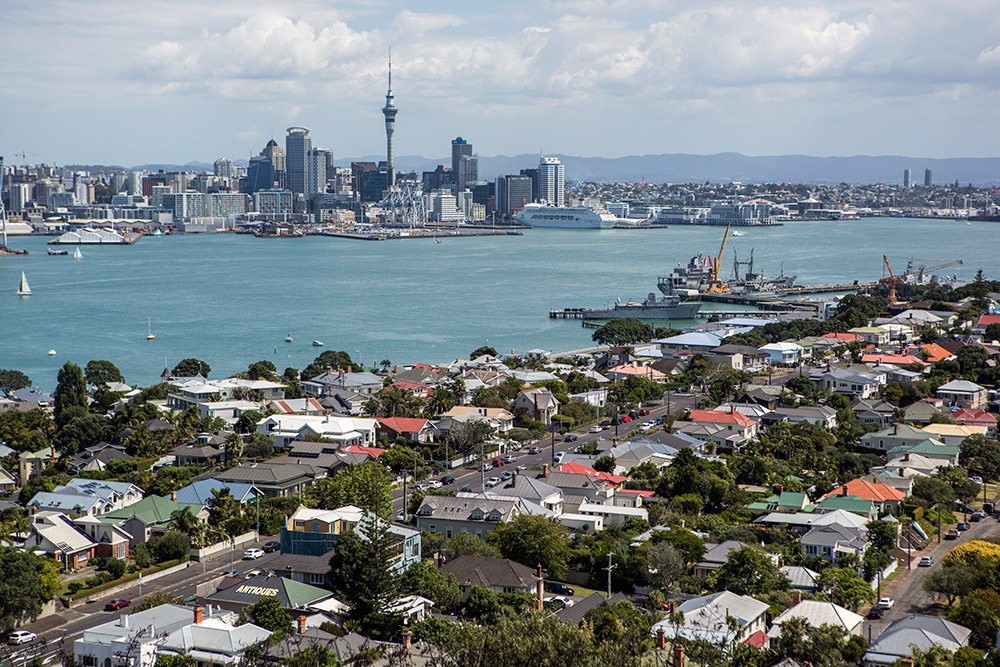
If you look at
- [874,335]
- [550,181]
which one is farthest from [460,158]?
[874,335]

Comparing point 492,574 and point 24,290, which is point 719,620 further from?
point 24,290

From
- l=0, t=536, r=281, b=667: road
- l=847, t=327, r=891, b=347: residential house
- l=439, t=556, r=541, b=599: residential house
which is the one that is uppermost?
l=847, t=327, r=891, b=347: residential house

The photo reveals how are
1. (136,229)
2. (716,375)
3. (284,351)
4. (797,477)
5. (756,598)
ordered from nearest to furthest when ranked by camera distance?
(756,598) < (797,477) < (716,375) < (284,351) < (136,229)

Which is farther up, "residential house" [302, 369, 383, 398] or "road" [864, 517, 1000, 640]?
"residential house" [302, 369, 383, 398]

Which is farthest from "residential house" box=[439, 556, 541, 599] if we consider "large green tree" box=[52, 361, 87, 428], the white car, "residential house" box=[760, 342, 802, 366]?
"residential house" box=[760, 342, 802, 366]

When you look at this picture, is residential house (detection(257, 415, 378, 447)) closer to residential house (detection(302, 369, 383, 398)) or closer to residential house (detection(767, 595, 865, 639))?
residential house (detection(302, 369, 383, 398))

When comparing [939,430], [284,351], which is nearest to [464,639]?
[939,430]

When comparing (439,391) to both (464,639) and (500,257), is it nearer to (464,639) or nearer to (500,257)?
(464,639)
